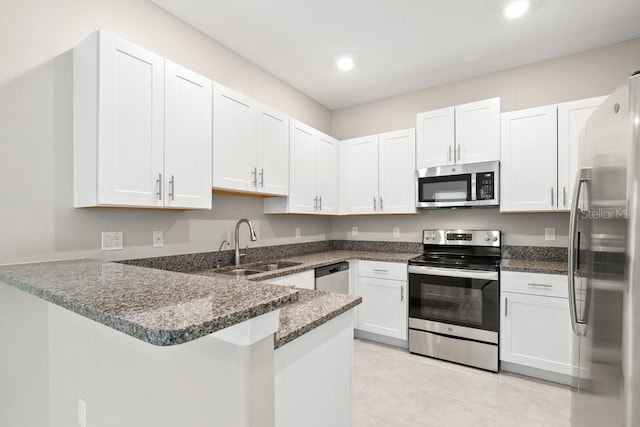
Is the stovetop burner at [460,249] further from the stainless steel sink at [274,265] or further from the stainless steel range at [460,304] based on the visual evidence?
the stainless steel sink at [274,265]

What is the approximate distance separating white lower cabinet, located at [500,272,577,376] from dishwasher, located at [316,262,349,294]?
1412mm

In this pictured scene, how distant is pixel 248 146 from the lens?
8.23 feet

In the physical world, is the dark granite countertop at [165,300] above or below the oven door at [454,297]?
above

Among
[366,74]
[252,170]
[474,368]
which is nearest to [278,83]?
[366,74]

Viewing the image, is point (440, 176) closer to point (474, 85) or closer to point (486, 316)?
point (474, 85)

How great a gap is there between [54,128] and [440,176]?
3048mm

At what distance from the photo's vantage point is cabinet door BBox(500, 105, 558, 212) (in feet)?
8.68

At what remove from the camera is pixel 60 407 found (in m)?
1.48

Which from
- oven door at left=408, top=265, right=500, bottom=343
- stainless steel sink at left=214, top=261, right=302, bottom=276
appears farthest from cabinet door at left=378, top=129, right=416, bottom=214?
stainless steel sink at left=214, top=261, right=302, bottom=276

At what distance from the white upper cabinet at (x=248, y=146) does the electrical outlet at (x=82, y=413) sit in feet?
4.55

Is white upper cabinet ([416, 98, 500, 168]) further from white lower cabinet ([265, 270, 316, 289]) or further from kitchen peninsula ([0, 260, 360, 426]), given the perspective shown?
kitchen peninsula ([0, 260, 360, 426])

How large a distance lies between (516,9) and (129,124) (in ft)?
8.83

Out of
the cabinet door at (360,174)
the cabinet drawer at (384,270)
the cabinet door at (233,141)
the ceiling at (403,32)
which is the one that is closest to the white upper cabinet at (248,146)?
the cabinet door at (233,141)

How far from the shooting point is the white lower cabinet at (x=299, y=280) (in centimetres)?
236
